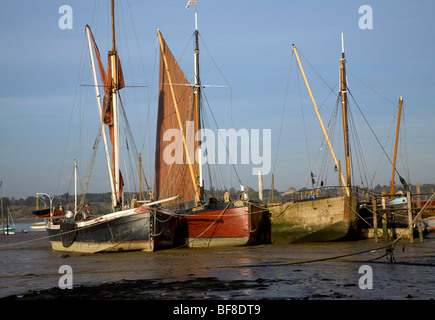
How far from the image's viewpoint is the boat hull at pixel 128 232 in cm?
3334

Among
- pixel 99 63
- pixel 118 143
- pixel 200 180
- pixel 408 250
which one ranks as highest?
pixel 99 63

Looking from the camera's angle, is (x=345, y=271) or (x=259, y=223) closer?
(x=345, y=271)

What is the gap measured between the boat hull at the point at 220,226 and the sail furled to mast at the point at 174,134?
4.02 m

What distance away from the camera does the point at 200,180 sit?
40531mm

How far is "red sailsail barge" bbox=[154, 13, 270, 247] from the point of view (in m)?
36.6

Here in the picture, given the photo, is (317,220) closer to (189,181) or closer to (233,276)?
(189,181)

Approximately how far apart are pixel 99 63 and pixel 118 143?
630 cm

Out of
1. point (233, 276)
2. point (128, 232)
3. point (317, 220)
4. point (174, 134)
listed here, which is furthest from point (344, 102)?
point (233, 276)

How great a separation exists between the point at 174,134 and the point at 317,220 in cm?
1338

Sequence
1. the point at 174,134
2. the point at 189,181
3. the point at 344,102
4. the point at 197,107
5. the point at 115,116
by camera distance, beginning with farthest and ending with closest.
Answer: the point at 174,134 < the point at 344,102 < the point at 197,107 < the point at 189,181 < the point at 115,116

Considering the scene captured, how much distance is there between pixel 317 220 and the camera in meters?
36.7

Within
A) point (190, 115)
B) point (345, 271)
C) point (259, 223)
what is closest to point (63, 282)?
point (345, 271)

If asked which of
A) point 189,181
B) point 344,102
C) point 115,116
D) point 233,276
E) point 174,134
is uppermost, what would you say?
point 344,102

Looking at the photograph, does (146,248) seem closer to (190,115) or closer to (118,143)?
(118,143)
